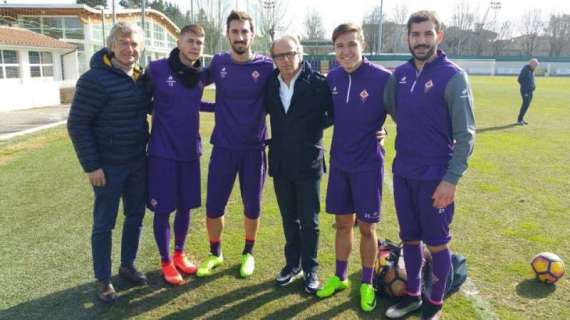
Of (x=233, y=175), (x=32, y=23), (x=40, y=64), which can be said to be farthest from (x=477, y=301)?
(x=32, y=23)

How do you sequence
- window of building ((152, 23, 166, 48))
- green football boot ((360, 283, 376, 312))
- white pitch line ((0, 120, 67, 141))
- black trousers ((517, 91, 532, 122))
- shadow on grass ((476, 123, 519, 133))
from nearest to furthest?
1. green football boot ((360, 283, 376, 312))
2. white pitch line ((0, 120, 67, 141))
3. shadow on grass ((476, 123, 519, 133))
4. black trousers ((517, 91, 532, 122))
5. window of building ((152, 23, 166, 48))

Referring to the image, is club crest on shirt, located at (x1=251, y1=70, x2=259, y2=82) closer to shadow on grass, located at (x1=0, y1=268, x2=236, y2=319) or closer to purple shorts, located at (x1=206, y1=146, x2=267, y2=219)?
purple shorts, located at (x1=206, y1=146, x2=267, y2=219)

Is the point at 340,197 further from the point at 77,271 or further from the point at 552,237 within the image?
the point at 552,237

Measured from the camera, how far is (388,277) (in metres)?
3.54

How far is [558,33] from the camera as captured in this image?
9100 centimetres

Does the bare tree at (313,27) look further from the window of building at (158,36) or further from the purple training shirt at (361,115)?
the purple training shirt at (361,115)

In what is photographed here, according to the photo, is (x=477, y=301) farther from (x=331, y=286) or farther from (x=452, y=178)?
(x=452, y=178)

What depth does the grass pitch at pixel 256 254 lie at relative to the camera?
337 centimetres

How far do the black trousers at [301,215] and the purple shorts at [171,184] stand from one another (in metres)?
0.73

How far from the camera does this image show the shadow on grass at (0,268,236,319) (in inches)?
129

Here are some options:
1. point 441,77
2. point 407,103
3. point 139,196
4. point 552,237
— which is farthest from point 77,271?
point 552,237

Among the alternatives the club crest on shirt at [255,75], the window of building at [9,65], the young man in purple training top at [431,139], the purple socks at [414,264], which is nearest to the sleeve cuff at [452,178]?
the young man in purple training top at [431,139]

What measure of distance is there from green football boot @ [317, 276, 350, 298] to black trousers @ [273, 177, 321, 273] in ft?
0.59

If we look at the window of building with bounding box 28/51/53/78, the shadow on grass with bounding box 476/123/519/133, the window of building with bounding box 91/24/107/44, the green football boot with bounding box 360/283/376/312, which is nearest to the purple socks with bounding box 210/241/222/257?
the green football boot with bounding box 360/283/376/312
